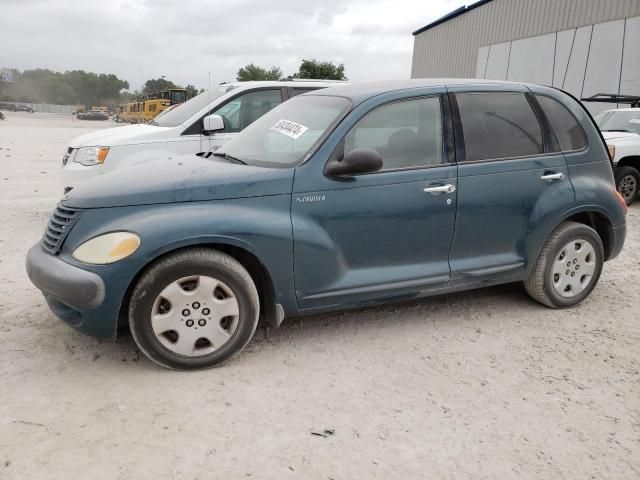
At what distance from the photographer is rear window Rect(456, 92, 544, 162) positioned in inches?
152

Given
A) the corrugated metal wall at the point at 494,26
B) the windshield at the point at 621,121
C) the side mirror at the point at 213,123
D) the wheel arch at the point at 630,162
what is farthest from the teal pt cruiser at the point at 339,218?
the corrugated metal wall at the point at 494,26

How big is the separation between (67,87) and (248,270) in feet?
443

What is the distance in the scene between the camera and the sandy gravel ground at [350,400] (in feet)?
8.09

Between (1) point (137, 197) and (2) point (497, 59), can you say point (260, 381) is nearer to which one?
(1) point (137, 197)

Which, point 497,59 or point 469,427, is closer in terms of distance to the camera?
point 469,427

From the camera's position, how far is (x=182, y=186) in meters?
3.27

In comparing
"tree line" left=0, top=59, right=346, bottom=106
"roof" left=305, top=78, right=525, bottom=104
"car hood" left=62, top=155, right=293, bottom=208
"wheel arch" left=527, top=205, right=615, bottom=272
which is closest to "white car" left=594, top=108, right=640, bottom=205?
"wheel arch" left=527, top=205, right=615, bottom=272

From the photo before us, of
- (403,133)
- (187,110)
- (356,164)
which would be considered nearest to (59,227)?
(356,164)

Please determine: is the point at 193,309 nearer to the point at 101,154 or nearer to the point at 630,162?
the point at 101,154

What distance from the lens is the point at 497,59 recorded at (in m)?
23.7

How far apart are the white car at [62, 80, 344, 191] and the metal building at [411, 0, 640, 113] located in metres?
14.2

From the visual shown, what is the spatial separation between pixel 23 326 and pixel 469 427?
Answer: 297cm

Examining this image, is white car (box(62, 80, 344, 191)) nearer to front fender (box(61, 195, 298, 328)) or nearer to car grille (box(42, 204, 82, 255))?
car grille (box(42, 204, 82, 255))

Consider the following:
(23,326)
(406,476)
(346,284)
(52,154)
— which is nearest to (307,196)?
(346,284)
